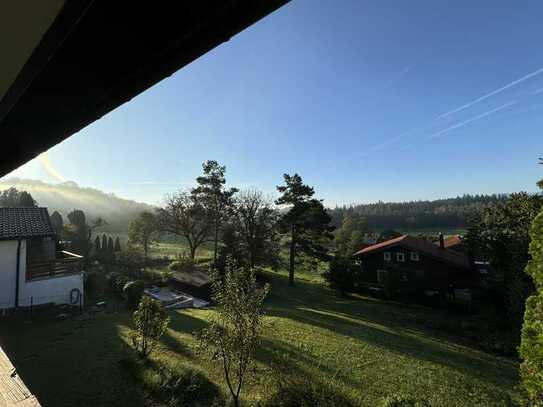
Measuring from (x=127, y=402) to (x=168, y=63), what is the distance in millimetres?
10296

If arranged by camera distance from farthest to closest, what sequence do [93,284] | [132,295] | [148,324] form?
[93,284]
[132,295]
[148,324]

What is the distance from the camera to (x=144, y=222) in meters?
44.2

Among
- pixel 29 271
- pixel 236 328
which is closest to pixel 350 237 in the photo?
pixel 29 271

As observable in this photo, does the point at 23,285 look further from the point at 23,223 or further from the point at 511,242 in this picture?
the point at 511,242

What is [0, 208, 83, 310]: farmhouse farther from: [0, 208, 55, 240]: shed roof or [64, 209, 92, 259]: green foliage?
[64, 209, 92, 259]: green foliage

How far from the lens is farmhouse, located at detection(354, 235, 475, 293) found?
1242 inches

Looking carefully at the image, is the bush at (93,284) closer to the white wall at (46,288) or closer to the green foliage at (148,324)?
the white wall at (46,288)

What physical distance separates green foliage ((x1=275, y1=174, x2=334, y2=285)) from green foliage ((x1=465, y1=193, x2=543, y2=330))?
637 inches

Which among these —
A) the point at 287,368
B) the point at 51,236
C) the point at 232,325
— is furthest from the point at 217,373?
the point at 51,236

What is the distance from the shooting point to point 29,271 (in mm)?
16516

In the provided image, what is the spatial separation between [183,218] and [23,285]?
91.1 ft

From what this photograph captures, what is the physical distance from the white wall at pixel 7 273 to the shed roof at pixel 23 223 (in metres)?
0.67

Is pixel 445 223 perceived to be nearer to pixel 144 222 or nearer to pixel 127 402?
pixel 144 222

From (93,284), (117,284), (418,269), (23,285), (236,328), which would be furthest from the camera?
(418,269)
